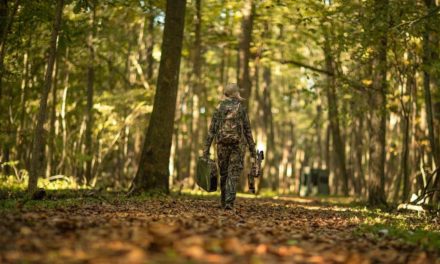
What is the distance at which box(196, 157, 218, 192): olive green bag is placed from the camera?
1094cm

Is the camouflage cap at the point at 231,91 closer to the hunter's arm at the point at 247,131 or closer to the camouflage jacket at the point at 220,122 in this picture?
the camouflage jacket at the point at 220,122

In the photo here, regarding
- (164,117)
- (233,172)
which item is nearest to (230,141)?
(233,172)

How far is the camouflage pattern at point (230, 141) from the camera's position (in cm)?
1056

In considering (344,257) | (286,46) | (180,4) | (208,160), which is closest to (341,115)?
(286,46)

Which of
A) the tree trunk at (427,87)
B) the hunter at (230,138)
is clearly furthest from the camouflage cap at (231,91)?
the tree trunk at (427,87)

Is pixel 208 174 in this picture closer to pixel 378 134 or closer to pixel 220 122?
pixel 220 122

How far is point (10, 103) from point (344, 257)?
1980cm

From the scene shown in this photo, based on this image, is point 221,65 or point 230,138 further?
point 221,65

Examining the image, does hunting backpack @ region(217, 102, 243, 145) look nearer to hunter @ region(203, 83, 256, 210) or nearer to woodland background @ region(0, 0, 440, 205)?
hunter @ region(203, 83, 256, 210)

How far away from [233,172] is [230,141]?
1.92ft

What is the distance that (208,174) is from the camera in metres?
10.9

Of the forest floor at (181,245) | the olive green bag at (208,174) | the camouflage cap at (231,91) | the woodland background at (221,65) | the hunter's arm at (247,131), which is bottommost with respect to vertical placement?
the forest floor at (181,245)

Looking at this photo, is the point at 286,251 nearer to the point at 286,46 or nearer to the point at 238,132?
the point at 238,132

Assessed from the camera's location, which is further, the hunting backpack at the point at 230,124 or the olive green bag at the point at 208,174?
the olive green bag at the point at 208,174
